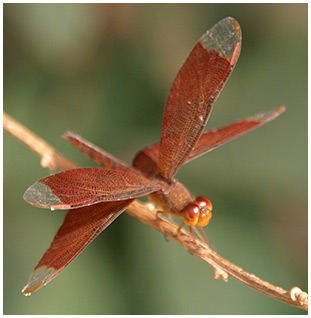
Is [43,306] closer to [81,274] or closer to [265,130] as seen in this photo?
[81,274]

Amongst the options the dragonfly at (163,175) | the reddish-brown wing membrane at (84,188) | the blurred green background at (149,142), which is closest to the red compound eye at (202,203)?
the dragonfly at (163,175)

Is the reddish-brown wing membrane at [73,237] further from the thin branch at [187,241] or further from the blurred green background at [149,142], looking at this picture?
the blurred green background at [149,142]

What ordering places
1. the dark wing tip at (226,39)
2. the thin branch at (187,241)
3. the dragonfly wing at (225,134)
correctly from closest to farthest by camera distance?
1. the thin branch at (187,241)
2. the dark wing tip at (226,39)
3. the dragonfly wing at (225,134)

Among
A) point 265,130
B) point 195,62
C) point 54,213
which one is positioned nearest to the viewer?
point 195,62

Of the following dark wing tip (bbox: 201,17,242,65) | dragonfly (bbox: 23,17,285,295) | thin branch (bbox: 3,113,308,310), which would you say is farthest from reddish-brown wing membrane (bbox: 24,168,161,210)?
dark wing tip (bbox: 201,17,242,65)

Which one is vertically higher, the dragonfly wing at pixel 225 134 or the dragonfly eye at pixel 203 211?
the dragonfly wing at pixel 225 134

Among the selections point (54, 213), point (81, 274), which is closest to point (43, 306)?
point (81, 274)
